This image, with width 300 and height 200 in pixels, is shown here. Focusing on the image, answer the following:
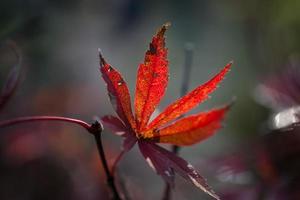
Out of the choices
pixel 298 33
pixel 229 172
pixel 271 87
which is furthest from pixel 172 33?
pixel 229 172

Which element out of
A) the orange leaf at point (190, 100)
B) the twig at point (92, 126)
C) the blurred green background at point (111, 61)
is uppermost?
the blurred green background at point (111, 61)

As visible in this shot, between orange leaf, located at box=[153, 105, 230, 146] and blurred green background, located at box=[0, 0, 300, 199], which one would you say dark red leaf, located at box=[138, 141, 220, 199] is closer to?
orange leaf, located at box=[153, 105, 230, 146]

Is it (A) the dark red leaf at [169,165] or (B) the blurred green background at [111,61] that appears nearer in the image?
(A) the dark red leaf at [169,165]

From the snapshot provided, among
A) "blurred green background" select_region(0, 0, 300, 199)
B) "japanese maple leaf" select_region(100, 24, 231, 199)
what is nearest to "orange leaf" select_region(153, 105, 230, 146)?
"japanese maple leaf" select_region(100, 24, 231, 199)

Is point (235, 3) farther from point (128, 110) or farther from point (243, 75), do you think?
point (128, 110)

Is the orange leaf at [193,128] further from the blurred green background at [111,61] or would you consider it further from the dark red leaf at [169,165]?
the blurred green background at [111,61]

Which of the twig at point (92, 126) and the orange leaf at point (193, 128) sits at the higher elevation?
the twig at point (92, 126)

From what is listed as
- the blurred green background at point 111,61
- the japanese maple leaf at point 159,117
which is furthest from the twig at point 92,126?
the blurred green background at point 111,61
